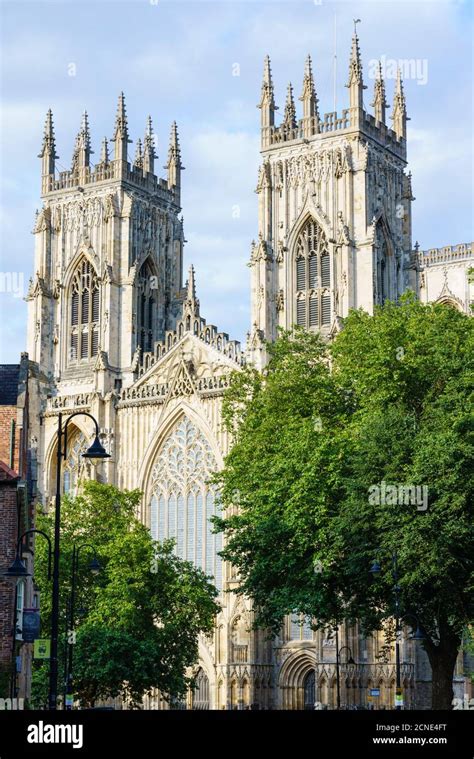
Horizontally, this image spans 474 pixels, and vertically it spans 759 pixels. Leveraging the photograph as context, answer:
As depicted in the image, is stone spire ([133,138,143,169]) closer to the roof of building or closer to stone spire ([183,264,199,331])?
stone spire ([183,264,199,331])

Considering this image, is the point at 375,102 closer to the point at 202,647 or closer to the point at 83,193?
the point at 83,193

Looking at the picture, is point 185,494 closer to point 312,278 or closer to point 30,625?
point 312,278

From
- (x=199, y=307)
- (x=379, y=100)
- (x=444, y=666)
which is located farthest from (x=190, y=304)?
(x=444, y=666)

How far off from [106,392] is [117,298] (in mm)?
5934

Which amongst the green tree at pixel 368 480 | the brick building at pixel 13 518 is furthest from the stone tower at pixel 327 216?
the brick building at pixel 13 518

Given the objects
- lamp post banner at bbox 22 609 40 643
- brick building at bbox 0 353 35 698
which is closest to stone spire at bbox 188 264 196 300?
brick building at bbox 0 353 35 698

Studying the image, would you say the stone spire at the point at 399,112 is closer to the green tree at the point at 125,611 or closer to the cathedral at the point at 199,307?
the cathedral at the point at 199,307

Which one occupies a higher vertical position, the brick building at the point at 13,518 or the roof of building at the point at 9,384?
the roof of building at the point at 9,384

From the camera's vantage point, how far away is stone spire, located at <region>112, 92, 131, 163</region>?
82.2m

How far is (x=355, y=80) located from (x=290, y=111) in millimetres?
4488

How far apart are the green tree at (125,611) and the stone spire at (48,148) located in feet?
104

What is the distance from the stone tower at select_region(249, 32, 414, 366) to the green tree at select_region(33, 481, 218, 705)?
16.9 meters

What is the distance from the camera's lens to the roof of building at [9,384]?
41119mm
